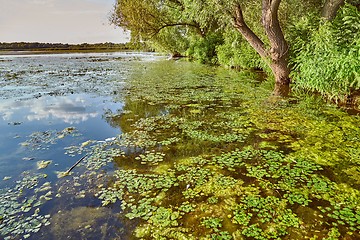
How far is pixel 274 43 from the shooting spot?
12.4 meters

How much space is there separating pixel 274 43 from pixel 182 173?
31.3 ft

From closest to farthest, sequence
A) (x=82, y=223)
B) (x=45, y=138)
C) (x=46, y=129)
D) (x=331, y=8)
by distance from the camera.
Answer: (x=82, y=223) < (x=45, y=138) < (x=46, y=129) < (x=331, y=8)

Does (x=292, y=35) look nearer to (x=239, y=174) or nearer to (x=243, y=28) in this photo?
(x=243, y=28)

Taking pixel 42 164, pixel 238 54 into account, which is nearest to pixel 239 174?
pixel 42 164

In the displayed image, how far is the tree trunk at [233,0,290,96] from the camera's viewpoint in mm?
11844

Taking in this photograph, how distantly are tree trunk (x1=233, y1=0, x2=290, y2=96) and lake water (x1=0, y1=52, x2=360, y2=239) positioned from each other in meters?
3.61

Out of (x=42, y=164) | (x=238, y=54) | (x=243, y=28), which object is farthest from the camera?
(x=238, y=54)

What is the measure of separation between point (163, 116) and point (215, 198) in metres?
4.96

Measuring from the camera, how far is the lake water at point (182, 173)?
3438 millimetres

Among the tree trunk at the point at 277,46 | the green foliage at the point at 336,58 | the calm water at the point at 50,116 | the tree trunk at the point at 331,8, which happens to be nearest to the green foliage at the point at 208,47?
the calm water at the point at 50,116

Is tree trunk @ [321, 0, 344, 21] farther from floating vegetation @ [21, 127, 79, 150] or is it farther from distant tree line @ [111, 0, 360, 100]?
floating vegetation @ [21, 127, 79, 150]

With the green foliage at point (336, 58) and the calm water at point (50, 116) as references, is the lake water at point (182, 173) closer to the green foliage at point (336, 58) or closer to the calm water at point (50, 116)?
the calm water at point (50, 116)

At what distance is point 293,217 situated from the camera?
138 inches

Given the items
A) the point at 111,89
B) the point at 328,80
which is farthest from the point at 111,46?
the point at 328,80
